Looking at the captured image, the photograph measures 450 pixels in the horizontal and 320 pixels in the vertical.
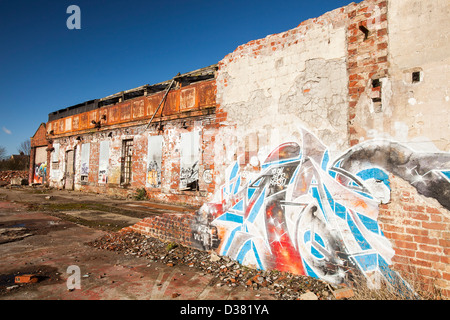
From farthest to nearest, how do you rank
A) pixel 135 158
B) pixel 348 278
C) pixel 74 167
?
pixel 74 167
pixel 135 158
pixel 348 278

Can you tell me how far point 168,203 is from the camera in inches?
446

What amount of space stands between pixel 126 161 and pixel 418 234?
1343 cm

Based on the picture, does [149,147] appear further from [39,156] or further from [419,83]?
[39,156]

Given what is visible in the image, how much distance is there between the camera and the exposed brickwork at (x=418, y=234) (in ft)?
8.73

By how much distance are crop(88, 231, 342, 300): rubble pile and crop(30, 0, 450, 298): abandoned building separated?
0.16 m

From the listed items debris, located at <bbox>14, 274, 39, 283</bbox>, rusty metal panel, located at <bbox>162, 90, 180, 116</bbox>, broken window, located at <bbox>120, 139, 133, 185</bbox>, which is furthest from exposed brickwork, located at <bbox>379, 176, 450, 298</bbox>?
broken window, located at <bbox>120, 139, 133, 185</bbox>

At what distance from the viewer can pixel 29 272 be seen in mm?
3996

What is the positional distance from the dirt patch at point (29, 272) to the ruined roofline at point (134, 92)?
8.93m

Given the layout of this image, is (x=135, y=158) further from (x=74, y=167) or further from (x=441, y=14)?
(x=441, y=14)

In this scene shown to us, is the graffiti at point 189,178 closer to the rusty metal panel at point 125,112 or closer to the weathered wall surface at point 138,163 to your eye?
the weathered wall surface at point 138,163

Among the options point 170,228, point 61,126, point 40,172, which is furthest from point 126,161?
point 40,172

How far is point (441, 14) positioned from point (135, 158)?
41.2ft

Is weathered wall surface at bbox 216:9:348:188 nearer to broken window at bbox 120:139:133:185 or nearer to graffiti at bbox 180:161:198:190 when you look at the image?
graffiti at bbox 180:161:198:190
